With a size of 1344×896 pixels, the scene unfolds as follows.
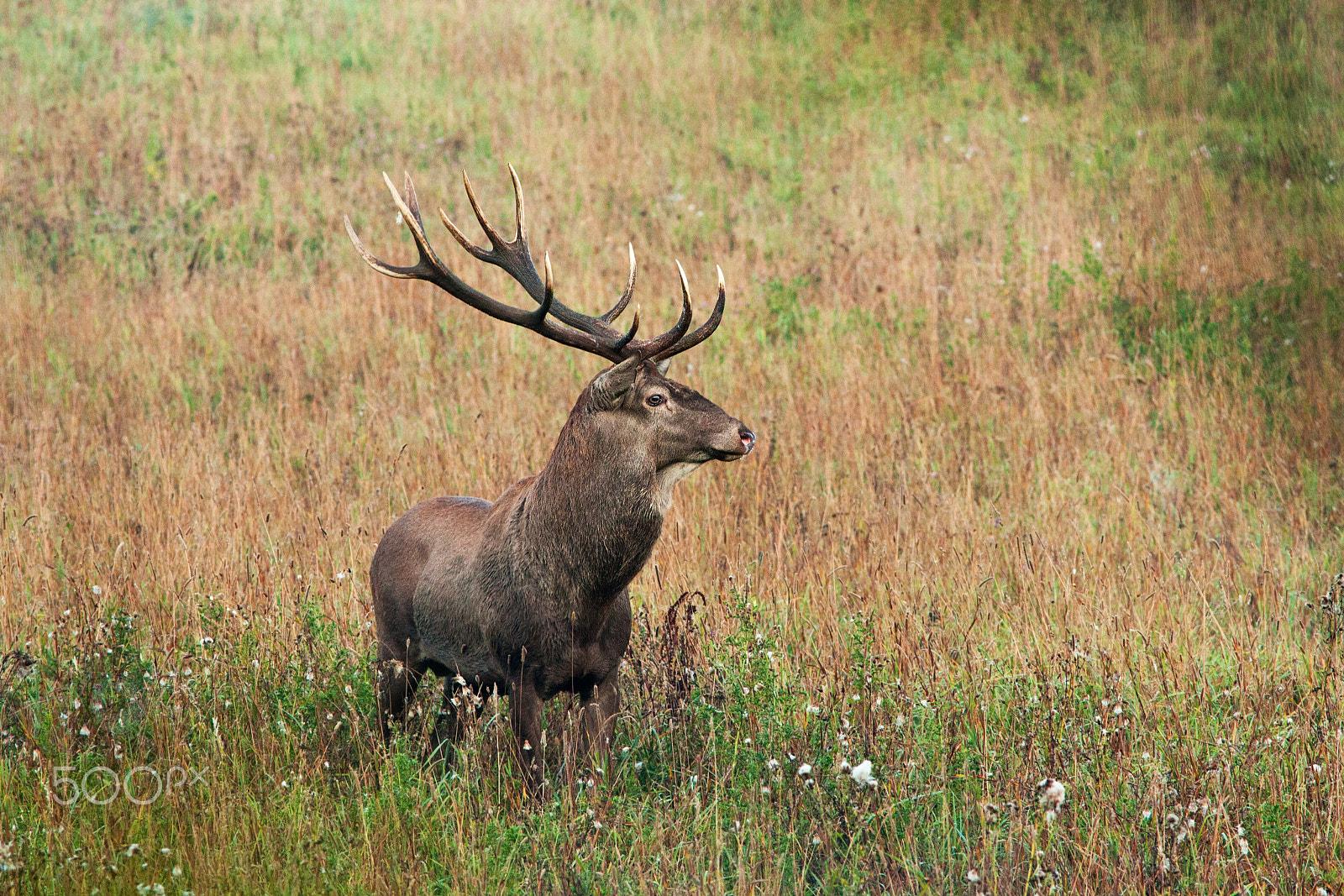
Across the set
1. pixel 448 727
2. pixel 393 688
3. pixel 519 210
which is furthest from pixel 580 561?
pixel 519 210

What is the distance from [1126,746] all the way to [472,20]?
Result: 14229 mm

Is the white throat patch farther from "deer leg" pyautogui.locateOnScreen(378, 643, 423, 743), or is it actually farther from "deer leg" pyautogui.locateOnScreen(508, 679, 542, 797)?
"deer leg" pyautogui.locateOnScreen(378, 643, 423, 743)

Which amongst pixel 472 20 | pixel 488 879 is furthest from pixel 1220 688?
pixel 472 20

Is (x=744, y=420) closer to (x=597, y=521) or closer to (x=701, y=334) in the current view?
(x=701, y=334)

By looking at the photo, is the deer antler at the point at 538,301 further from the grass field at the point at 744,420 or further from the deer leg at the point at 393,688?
the deer leg at the point at 393,688

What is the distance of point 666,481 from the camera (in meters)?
4.34

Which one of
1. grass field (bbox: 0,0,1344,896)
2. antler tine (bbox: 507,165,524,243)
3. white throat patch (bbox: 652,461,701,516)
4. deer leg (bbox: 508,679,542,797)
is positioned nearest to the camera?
grass field (bbox: 0,0,1344,896)

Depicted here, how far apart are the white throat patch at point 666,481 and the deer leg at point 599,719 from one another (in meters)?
0.65

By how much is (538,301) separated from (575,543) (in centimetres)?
88

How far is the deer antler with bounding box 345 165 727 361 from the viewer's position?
14.2 ft

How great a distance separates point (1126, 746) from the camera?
4418 millimetres

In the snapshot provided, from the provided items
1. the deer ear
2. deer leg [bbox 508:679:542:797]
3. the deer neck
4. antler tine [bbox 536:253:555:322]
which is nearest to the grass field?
deer leg [bbox 508:679:542:797]

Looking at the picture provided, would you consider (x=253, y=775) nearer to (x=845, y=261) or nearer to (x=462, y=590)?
(x=462, y=590)

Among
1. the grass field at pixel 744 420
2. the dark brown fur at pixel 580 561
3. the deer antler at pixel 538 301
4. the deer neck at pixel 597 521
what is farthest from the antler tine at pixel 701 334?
the grass field at pixel 744 420
